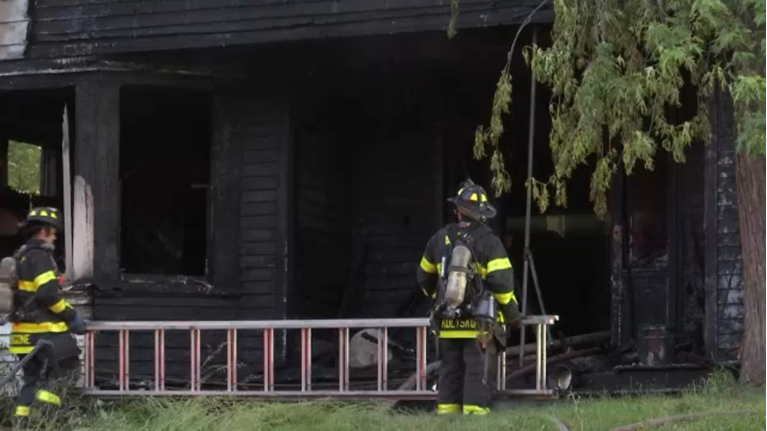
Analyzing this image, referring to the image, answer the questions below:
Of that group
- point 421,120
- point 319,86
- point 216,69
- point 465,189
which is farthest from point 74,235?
point 465,189

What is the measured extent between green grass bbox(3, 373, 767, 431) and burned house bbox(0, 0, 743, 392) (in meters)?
2.10

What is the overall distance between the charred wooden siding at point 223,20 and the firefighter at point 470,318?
268 centimetres

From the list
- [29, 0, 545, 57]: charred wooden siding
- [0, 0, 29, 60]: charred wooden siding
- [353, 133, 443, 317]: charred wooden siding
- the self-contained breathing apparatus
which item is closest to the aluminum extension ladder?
the self-contained breathing apparatus

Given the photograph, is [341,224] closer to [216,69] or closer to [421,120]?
[421,120]

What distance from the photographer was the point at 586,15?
9.03 metres

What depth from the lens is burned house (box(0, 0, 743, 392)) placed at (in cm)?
1133

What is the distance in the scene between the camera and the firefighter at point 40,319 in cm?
906

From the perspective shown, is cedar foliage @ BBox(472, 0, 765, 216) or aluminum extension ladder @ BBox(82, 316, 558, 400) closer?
cedar foliage @ BBox(472, 0, 765, 216)

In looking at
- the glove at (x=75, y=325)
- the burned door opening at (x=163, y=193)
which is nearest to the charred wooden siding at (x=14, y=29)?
the burned door opening at (x=163, y=193)

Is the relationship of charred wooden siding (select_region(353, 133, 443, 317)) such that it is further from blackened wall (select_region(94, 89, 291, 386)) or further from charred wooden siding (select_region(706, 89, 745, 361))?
charred wooden siding (select_region(706, 89, 745, 361))

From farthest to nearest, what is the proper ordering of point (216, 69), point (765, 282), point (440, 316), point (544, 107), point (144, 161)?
point (144, 161), point (544, 107), point (216, 69), point (765, 282), point (440, 316)

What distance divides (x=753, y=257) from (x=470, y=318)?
2271 mm

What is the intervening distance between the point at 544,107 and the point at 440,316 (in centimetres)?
538

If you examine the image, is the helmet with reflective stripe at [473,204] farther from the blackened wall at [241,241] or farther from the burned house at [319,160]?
the blackened wall at [241,241]
